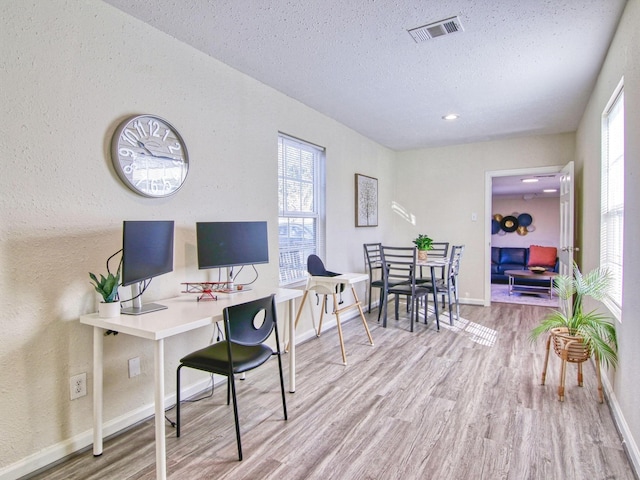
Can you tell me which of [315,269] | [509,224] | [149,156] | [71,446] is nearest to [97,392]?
[71,446]

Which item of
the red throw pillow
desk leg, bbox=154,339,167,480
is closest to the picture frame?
desk leg, bbox=154,339,167,480

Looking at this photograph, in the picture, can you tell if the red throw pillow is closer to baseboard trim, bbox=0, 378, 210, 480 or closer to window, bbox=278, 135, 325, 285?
window, bbox=278, 135, 325, 285

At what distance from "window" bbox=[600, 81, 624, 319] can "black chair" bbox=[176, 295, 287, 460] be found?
7.01 feet

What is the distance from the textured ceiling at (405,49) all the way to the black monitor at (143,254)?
4.10 ft

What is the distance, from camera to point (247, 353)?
215 centimetres

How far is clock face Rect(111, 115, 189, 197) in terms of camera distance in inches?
85.7

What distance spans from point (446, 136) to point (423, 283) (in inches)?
80.2

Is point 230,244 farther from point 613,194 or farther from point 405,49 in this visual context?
point 613,194

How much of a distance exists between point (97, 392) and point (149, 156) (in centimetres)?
135

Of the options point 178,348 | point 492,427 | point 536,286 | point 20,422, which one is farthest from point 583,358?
point 536,286

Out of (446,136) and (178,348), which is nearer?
(178,348)

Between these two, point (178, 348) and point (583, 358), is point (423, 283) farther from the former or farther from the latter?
point (178, 348)

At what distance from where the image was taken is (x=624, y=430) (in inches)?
81.2

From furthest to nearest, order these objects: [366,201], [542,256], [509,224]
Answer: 1. [509,224]
2. [542,256]
3. [366,201]
